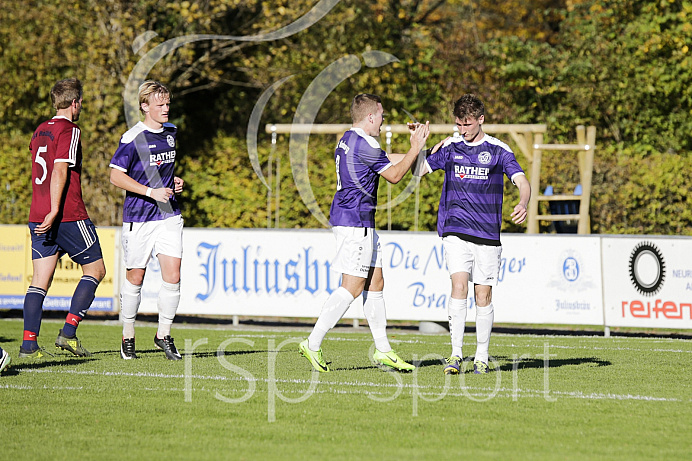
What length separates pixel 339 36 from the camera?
22.2 meters

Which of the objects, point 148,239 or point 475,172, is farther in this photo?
point 148,239

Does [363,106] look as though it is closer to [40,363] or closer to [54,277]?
[40,363]

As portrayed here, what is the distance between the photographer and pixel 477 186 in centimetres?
802

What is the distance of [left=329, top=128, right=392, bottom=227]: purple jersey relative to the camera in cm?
793

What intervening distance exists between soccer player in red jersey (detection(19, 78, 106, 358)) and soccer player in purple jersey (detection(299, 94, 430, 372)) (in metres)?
2.33

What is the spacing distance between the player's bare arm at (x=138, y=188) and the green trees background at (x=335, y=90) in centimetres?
935

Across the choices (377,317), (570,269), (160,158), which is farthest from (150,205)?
(570,269)

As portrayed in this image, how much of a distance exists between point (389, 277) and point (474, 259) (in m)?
5.38

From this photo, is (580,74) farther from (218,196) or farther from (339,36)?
(218,196)

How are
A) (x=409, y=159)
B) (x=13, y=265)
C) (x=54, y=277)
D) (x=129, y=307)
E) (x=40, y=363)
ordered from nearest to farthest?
(x=409, y=159), (x=40, y=363), (x=129, y=307), (x=54, y=277), (x=13, y=265)

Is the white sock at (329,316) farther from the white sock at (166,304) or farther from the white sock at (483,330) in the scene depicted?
the white sock at (166,304)

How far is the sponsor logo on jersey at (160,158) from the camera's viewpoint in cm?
861

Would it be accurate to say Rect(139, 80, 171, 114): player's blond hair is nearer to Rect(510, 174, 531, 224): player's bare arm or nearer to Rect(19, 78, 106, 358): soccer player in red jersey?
Rect(19, 78, 106, 358): soccer player in red jersey

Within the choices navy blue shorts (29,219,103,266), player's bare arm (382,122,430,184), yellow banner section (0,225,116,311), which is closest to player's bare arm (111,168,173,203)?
navy blue shorts (29,219,103,266)
